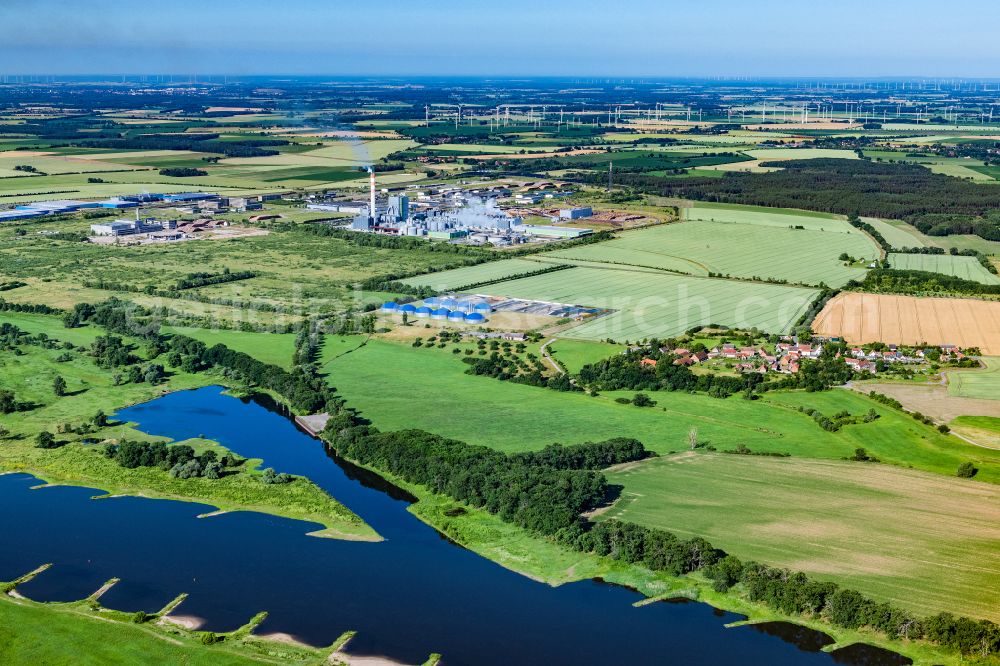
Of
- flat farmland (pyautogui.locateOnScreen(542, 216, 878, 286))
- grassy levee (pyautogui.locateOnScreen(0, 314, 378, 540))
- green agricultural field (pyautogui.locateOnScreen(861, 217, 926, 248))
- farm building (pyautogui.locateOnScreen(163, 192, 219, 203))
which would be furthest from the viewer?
farm building (pyautogui.locateOnScreen(163, 192, 219, 203))

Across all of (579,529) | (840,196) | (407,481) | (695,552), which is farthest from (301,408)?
(840,196)

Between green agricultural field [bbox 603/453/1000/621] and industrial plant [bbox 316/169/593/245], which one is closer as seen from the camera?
green agricultural field [bbox 603/453/1000/621]

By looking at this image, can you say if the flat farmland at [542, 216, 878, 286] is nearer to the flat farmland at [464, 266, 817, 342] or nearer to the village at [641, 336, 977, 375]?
the flat farmland at [464, 266, 817, 342]

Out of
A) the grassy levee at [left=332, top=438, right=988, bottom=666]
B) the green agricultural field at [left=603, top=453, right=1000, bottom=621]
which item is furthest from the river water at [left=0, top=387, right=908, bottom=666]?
the green agricultural field at [left=603, top=453, right=1000, bottom=621]

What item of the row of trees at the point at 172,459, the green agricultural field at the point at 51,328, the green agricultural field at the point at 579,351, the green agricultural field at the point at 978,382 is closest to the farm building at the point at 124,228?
the green agricultural field at the point at 51,328

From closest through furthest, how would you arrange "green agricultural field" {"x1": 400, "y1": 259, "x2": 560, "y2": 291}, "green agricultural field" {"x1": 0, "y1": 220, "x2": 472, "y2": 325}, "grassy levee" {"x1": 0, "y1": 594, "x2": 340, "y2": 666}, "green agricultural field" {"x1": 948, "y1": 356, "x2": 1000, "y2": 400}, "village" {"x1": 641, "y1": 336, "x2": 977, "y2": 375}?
"grassy levee" {"x1": 0, "y1": 594, "x2": 340, "y2": 666} → "green agricultural field" {"x1": 948, "y1": 356, "x2": 1000, "y2": 400} → "village" {"x1": 641, "y1": 336, "x2": 977, "y2": 375} → "green agricultural field" {"x1": 0, "y1": 220, "x2": 472, "y2": 325} → "green agricultural field" {"x1": 400, "y1": 259, "x2": 560, "y2": 291}

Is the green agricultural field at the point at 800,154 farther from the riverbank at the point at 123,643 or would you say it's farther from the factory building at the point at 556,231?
the riverbank at the point at 123,643

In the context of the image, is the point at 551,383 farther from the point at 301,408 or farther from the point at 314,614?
the point at 314,614
